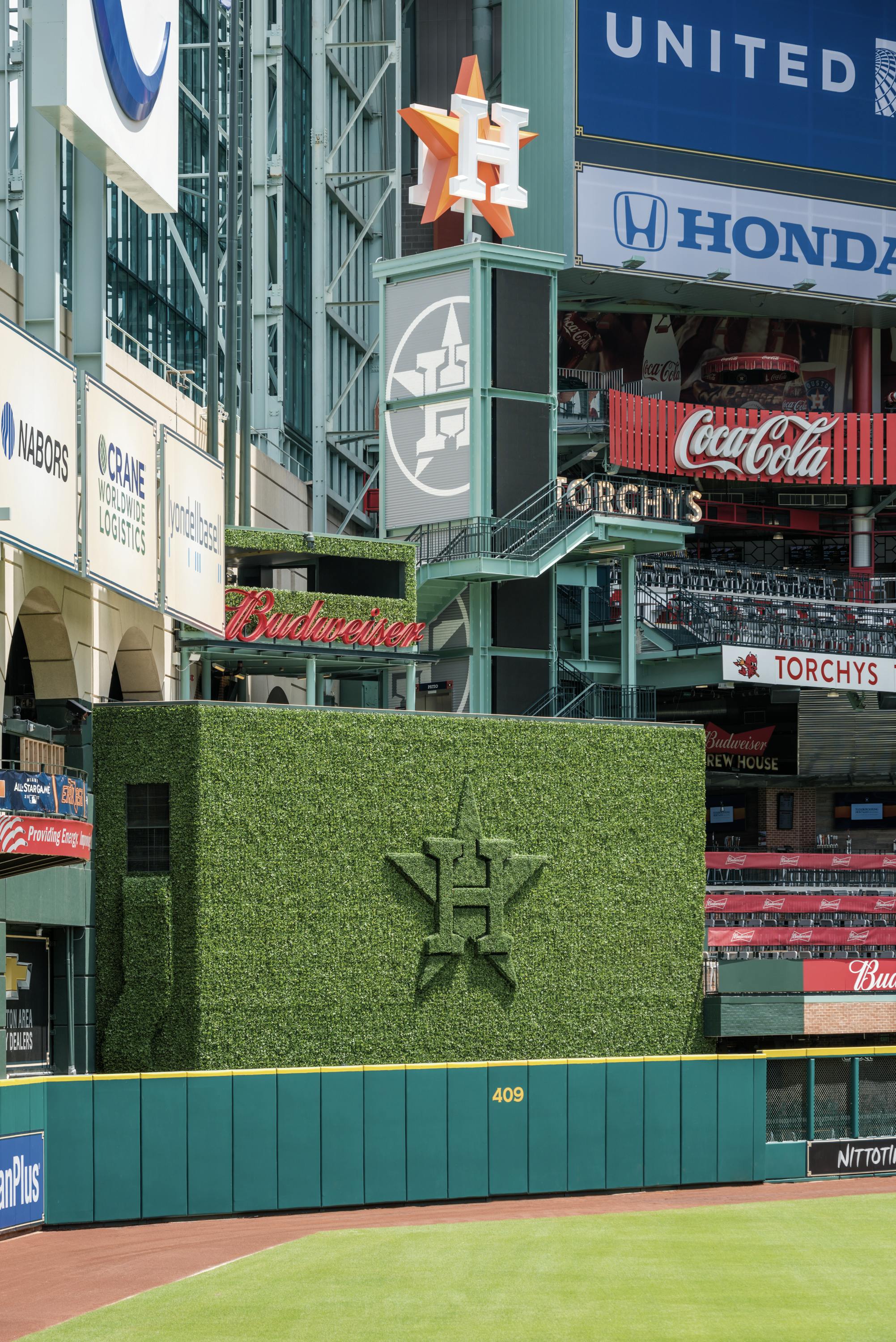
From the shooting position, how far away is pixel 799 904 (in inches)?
1679

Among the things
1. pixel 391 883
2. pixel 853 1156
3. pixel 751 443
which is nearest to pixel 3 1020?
pixel 391 883

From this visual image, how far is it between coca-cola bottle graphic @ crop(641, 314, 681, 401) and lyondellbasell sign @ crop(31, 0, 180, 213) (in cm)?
2653

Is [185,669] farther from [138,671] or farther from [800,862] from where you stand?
[800,862]

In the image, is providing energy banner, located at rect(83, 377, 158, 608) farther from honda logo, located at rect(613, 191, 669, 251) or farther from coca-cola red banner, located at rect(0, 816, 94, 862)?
honda logo, located at rect(613, 191, 669, 251)

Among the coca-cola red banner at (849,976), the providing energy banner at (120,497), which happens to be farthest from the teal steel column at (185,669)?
the coca-cola red banner at (849,976)

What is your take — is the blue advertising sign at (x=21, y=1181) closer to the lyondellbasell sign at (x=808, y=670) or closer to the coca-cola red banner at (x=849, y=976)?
the coca-cola red banner at (x=849, y=976)

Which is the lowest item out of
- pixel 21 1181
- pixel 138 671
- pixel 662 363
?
pixel 21 1181

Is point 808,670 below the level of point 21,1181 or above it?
above

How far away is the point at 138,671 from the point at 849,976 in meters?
16.4

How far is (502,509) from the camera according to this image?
1687 inches

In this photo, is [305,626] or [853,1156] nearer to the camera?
[853,1156]

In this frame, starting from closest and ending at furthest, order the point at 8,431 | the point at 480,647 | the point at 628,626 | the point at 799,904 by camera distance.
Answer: the point at 8,431 → the point at 480,647 → the point at 799,904 → the point at 628,626

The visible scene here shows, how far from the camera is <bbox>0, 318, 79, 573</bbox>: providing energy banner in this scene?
24766 millimetres

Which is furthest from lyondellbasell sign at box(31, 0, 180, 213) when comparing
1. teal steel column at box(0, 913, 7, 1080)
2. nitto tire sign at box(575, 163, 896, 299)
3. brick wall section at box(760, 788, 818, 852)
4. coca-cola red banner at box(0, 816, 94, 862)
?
brick wall section at box(760, 788, 818, 852)
